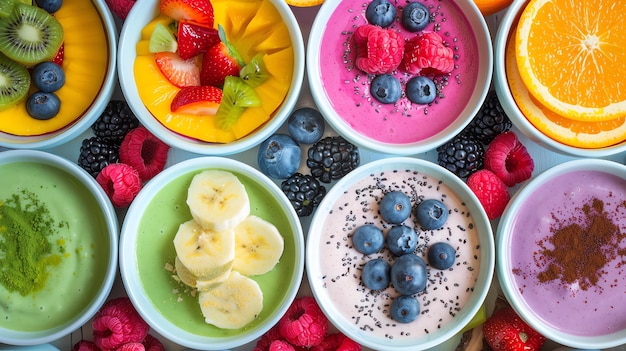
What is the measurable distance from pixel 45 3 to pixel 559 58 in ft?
5.13

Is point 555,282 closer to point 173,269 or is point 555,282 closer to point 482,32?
point 482,32

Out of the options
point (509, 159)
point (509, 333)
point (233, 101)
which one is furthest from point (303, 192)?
point (509, 333)

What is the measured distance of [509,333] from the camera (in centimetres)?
186

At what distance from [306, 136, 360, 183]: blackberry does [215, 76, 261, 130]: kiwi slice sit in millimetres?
240

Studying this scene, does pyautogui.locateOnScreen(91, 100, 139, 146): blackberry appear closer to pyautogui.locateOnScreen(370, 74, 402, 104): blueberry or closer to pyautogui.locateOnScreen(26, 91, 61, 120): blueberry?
pyautogui.locateOnScreen(26, 91, 61, 120): blueberry

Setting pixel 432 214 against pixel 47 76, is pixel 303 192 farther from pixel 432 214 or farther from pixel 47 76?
pixel 47 76

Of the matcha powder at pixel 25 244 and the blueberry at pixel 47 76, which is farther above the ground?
the blueberry at pixel 47 76

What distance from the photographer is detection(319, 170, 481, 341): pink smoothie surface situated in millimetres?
1845

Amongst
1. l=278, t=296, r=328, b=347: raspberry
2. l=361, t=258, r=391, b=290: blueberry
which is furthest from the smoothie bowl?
l=278, t=296, r=328, b=347: raspberry

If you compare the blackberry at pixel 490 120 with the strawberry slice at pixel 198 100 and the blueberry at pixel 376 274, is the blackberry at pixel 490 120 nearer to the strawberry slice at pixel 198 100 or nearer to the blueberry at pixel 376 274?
the blueberry at pixel 376 274

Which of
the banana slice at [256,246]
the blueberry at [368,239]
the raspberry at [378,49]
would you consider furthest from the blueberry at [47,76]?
the blueberry at [368,239]

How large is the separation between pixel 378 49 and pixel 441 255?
0.64 metres

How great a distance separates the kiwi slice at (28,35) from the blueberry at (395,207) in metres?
1.10

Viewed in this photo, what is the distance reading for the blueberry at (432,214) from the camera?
179cm
